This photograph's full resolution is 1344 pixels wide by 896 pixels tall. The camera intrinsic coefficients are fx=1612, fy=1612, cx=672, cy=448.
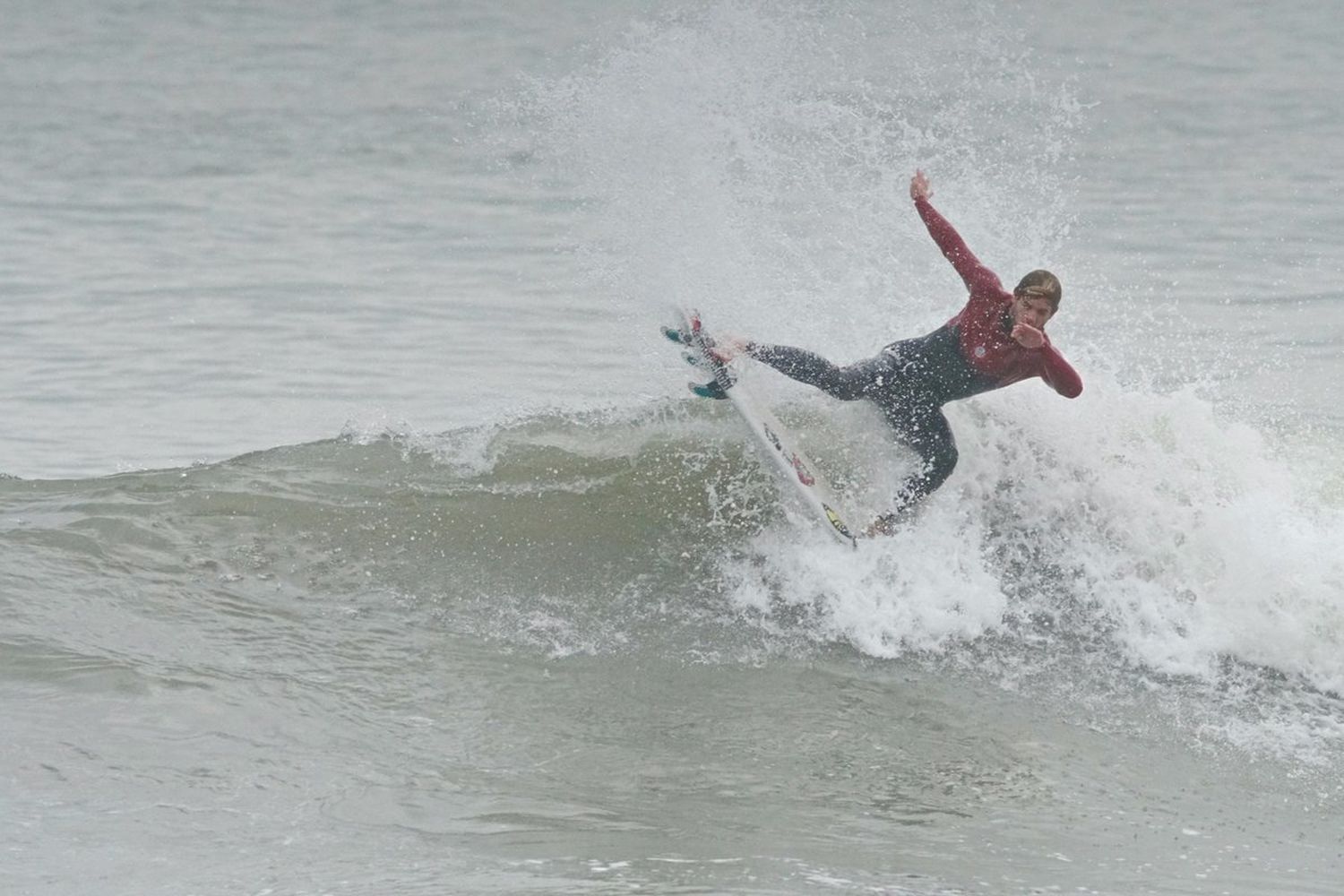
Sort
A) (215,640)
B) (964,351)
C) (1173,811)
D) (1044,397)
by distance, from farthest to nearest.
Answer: (1044,397)
(964,351)
(215,640)
(1173,811)

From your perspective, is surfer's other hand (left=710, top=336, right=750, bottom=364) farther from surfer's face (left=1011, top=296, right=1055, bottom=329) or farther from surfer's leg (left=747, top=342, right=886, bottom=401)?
surfer's face (left=1011, top=296, right=1055, bottom=329)

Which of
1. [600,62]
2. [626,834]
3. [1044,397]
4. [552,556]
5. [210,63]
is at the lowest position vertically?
[626,834]

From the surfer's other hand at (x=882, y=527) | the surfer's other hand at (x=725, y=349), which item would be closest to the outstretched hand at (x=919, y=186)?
the surfer's other hand at (x=725, y=349)

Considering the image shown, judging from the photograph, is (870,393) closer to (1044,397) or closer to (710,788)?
(1044,397)

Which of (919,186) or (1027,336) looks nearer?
(1027,336)

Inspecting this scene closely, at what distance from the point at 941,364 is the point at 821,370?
0.61 meters

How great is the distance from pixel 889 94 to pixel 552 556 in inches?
827

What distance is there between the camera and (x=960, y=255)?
318 inches

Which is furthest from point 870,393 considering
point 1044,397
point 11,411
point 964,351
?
point 11,411

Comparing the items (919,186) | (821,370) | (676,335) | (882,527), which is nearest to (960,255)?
(919,186)

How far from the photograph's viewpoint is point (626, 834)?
575 centimetres

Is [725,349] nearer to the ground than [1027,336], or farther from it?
nearer to the ground

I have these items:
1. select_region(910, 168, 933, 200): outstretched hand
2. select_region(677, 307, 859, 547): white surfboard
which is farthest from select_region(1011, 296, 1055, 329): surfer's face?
select_region(677, 307, 859, 547): white surfboard

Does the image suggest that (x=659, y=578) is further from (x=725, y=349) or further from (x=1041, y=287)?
(x=1041, y=287)
